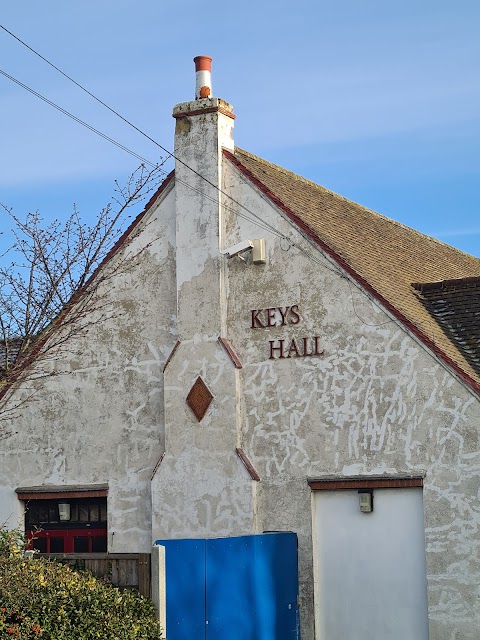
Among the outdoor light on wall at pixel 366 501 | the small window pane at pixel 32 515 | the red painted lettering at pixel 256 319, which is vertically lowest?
the small window pane at pixel 32 515

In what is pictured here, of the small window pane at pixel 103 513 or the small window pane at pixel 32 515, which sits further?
the small window pane at pixel 32 515

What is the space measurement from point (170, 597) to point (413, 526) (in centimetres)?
383

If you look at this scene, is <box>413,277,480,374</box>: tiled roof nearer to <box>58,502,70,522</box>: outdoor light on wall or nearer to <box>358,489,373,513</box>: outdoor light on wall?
<box>358,489,373,513</box>: outdoor light on wall

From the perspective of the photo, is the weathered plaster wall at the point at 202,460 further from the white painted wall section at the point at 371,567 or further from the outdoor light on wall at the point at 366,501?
the outdoor light on wall at the point at 366,501

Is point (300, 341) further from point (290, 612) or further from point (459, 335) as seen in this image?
point (290, 612)

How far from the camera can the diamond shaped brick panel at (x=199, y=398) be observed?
732 inches

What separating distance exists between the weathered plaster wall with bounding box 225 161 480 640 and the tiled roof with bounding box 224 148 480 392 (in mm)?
231

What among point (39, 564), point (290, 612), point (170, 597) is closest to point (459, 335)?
point (290, 612)

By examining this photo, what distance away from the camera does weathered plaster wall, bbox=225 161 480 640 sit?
53.0 feet

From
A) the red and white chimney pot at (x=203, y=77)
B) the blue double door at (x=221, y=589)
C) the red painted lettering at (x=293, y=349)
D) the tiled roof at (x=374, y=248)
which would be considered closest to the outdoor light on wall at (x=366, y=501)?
the blue double door at (x=221, y=589)

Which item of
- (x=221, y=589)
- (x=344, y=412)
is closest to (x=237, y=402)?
(x=344, y=412)

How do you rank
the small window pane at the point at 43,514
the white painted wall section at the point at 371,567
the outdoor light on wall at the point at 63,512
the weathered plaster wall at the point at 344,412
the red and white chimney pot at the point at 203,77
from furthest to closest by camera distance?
the small window pane at the point at 43,514, the outdoor light on wall at the point at 63,512, the red and white chimney pot at the point at 203,77, the white painted wall section at the point at 371,567, the weathered plaster wall at the point at 344,412

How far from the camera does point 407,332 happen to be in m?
16.9

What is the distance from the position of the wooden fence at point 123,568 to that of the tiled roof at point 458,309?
6.31 metres
